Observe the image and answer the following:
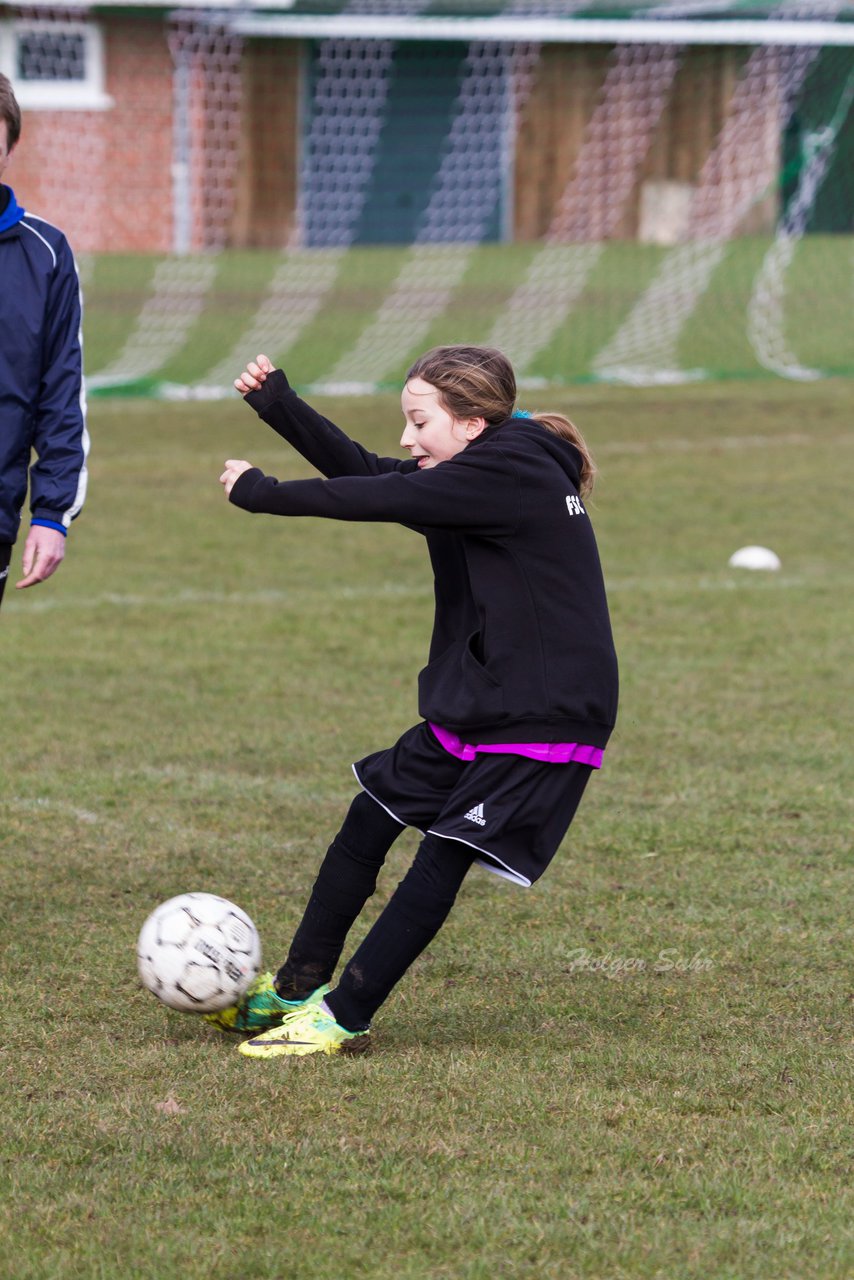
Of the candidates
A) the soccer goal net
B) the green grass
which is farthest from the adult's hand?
the green grass

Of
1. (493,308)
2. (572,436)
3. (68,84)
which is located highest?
(572,436)

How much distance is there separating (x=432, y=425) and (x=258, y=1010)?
4.16ft

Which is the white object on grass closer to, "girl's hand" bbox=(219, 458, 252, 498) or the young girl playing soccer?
the young girl playing soccer

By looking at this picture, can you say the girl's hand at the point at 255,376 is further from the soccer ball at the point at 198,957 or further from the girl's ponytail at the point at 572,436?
the soccer ball at the point at 198,957

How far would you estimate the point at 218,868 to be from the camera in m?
4.93

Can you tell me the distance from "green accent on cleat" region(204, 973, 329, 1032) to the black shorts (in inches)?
18.5

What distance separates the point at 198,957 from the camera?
374 centimetres

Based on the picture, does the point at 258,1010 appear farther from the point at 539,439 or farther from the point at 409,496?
the point at 539,439

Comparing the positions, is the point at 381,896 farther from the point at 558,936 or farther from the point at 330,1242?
the point at 330,1242

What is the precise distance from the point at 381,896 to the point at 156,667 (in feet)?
8.85

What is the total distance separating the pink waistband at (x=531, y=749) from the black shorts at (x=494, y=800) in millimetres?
13

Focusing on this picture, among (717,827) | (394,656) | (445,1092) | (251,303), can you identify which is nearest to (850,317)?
(251,303)

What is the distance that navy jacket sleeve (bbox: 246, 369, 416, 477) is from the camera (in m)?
3.77

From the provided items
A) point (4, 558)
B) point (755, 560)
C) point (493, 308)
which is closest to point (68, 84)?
point (493, 308)
